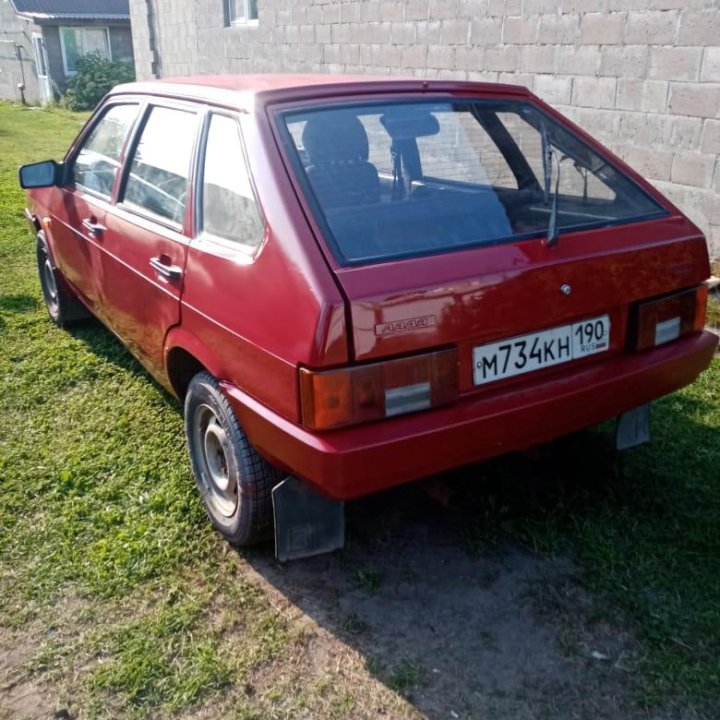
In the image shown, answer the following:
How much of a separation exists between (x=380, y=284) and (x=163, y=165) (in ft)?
4.86

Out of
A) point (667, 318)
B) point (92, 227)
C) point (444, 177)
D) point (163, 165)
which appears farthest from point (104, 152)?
point (667, 318)

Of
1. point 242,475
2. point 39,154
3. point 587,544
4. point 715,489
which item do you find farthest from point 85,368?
point 39,154

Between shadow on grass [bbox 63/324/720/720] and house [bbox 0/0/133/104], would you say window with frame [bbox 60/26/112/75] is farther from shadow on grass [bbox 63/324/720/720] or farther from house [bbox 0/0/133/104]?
shadow on grass [bbox 63/324/720/720]

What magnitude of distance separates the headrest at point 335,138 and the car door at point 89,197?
1361mm

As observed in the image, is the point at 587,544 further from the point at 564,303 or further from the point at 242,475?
the point at 242,475

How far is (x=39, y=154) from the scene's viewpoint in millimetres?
14969

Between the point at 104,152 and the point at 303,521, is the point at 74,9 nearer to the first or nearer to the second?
the point at 104,152

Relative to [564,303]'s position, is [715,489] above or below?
below

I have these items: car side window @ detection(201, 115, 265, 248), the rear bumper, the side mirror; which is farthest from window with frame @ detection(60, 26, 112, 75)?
the rear bumper

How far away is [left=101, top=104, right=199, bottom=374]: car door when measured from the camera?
3.14m

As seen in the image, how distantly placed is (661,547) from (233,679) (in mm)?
1620

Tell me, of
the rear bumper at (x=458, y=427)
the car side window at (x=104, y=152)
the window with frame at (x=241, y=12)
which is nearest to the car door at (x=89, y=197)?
the car side window at (x=104, y=152)

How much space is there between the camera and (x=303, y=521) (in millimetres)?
2713

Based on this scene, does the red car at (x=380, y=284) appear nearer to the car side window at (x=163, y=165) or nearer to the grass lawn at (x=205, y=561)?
the car side window at (x=163, y=165)
